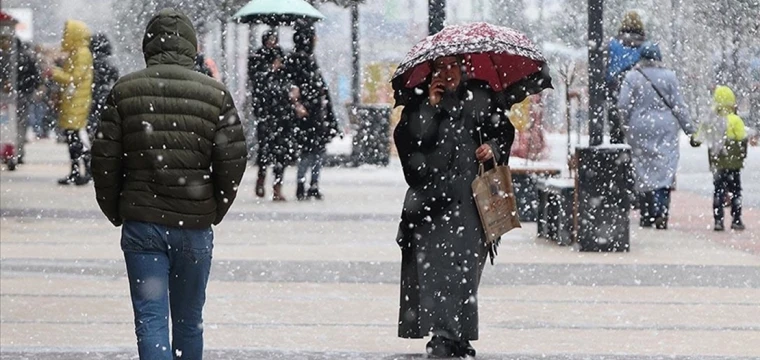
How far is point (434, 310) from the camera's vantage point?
800 centimetres

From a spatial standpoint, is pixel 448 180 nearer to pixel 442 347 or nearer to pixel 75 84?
pixel 442 347

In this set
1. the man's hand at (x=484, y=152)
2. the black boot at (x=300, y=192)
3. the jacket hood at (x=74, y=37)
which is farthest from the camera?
the jacket hood at (x=74, y=37)

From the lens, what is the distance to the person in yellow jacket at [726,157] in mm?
15039

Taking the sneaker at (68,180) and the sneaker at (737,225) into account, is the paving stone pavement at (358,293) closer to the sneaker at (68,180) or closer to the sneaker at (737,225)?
the sneaker at (737,225)

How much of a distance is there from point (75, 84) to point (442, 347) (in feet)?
42.0

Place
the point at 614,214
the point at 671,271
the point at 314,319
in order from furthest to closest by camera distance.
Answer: the point at 614,214 → the point at 671,271 → the point at 314,319

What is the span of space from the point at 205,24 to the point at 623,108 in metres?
14.4

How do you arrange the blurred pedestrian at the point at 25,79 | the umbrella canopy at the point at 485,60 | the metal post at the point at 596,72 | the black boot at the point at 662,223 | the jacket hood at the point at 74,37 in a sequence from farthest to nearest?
the blurred pedestrian at the point at 25,79, the jacket hood at the point at 74,37, the black boot at the point at 662,223, the metal post at the point at 596,72, the umbrella canopy at the point at 485,60

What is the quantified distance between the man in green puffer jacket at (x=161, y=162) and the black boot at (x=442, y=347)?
6.09ft

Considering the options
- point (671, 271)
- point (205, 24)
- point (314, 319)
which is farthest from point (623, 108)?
point (205, 24)

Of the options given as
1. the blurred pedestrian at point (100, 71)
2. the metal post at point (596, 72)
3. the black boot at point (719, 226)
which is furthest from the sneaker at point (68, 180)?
the metal post at point (596, 72)

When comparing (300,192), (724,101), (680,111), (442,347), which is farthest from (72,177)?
(442,347)

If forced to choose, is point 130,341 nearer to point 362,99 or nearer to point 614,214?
point 614,214

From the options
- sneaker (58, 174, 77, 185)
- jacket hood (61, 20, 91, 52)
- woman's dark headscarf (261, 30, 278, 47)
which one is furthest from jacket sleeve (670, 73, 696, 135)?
sneaker (58, 174, 77, 185)
